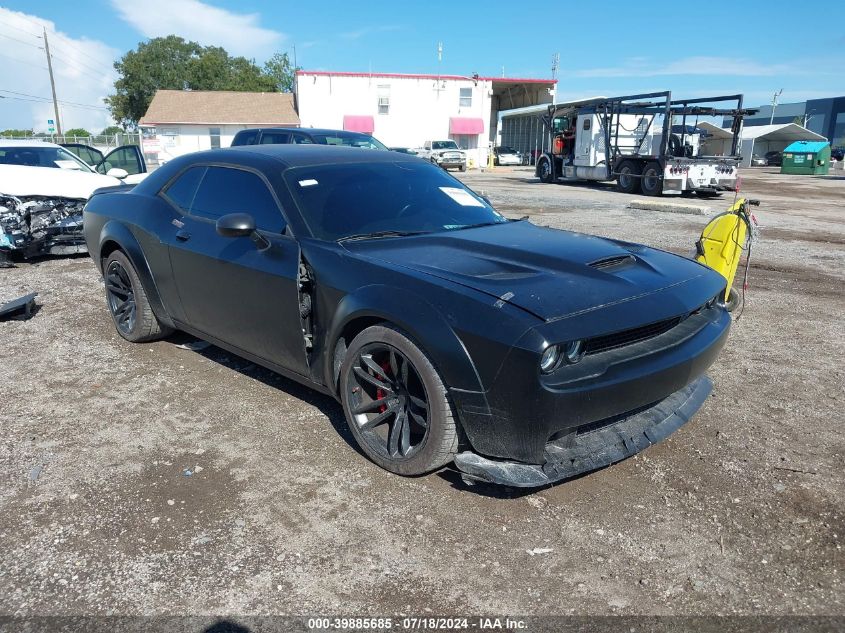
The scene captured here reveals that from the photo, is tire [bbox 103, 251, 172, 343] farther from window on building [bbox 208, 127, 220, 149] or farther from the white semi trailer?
window on building [bbox 208, 127, 220, 149]

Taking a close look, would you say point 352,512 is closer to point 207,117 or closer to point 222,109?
point 207,117

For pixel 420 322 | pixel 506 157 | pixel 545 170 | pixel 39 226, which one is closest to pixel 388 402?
pixel 420 322

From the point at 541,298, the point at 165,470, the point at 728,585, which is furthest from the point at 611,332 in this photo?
the point at 165,470

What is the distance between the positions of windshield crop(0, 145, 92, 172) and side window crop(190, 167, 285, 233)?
21.6 ft

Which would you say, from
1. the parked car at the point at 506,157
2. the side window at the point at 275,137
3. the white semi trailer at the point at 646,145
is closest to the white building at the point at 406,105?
the parked car at the point at 506,157

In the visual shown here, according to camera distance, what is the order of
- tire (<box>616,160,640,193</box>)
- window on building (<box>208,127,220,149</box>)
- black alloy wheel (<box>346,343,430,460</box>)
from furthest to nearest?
window on building (<box>208,127,220,149</box>), tire (<box>616,160,640,193</box>), black alloy wheel (<box>346,343,430,460</box>)

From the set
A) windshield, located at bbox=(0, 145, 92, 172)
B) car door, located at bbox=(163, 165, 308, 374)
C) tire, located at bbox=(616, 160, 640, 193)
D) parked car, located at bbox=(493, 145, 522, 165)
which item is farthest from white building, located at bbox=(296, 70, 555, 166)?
car door, located at bbox=(163, 165, 308, 374)

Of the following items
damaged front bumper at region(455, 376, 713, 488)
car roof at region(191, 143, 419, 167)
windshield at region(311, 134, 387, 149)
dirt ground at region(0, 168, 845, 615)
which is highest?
windshield at region(311, 134, 387, 149)

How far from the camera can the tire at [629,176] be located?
66.9 ft

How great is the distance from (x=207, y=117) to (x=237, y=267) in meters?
46.6

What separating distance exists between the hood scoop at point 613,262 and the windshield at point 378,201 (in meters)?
0.99

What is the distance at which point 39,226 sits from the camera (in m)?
8.34

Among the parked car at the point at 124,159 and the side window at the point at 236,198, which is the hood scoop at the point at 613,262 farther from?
the parked car at the point at 124,159

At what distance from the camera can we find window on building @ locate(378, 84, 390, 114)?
146 feet
